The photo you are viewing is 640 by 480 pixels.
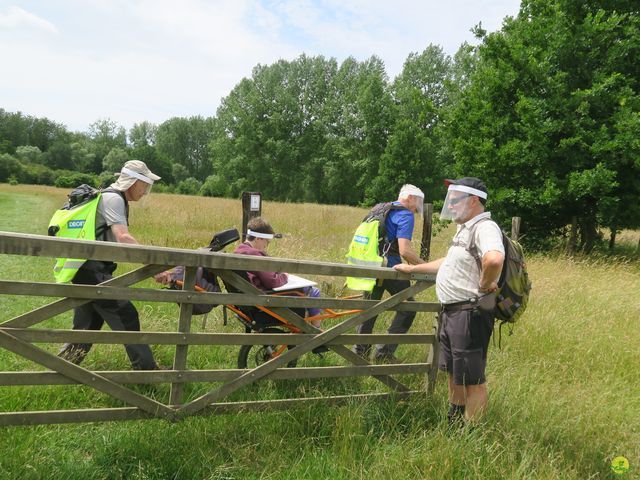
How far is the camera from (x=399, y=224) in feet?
16.7

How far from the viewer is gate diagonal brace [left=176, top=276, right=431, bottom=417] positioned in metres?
3.22

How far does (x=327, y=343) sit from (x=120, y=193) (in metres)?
2.15

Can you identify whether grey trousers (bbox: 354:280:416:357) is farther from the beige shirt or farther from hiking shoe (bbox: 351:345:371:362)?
the beige shirt

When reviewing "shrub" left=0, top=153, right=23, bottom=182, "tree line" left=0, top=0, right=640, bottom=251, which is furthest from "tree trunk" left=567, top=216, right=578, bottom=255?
"shrub" left=0, top=153, right=23, bottom=182

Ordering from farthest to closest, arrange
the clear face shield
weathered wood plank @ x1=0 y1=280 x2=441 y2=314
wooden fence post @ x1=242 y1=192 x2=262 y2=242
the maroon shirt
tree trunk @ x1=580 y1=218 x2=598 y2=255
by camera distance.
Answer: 1. tree trunk @ x1=580 y1=218 x2=598 y2=255
2. wooden fence post @ x1=242 y1=192 x2=262 y2=242
3. the maroon shirt
4. the clear face shield
5. weathered wood plank @ x1=0 y1=280 x2=441 y2=314

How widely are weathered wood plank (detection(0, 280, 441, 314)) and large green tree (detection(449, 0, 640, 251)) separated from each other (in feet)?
37.9

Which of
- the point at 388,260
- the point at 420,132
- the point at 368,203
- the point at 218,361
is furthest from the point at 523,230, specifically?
the point at 420,132

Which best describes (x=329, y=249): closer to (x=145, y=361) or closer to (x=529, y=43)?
(x=145, y=361)

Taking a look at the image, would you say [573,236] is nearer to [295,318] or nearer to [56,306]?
[295,318]

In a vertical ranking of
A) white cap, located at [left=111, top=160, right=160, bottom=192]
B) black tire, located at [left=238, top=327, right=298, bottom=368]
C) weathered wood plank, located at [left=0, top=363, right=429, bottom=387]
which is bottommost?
black tire, located at [left=238, top=327, right=298, bottom=368]

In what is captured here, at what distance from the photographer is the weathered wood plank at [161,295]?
2666mm

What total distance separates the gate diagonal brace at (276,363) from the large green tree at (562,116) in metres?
11.2

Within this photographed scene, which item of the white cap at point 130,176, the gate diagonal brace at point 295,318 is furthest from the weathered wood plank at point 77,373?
the white cap at point 130,176

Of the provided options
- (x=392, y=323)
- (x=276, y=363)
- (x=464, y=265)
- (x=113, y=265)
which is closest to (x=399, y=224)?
(x=392, y=323)
